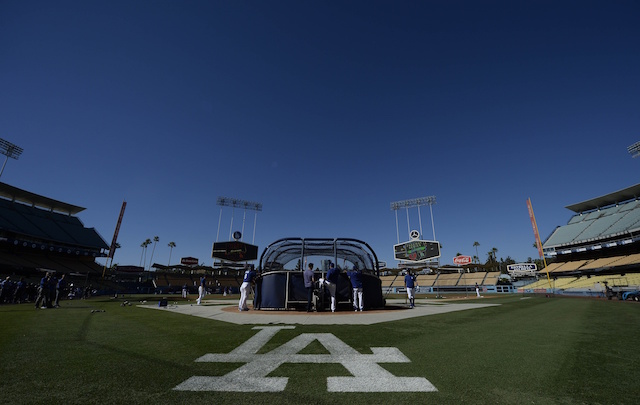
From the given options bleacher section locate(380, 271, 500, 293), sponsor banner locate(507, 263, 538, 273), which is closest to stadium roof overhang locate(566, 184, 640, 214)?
sponsor banner locate(507, 263, 538, 273)

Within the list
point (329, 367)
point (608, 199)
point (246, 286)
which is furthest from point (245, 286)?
point (608, 199)

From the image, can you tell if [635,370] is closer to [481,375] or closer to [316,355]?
[481,375]

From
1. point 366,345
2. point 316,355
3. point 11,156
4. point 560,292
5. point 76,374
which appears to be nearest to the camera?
point 76,374

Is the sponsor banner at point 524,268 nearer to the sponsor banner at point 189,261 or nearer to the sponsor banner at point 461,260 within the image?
the sponsor banner at point 461,260

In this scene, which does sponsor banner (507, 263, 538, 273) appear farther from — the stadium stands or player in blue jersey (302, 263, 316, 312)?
the stadium stands

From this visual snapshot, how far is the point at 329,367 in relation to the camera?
358 cm

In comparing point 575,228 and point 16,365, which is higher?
point 575,228

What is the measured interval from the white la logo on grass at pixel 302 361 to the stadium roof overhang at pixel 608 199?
72.7m

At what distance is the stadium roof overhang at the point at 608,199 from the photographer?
1973 inches

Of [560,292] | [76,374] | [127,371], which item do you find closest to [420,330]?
[127,371]

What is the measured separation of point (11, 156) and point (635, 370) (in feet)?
237

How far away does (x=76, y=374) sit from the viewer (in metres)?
3.21

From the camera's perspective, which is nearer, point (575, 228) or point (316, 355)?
point (316, 355)

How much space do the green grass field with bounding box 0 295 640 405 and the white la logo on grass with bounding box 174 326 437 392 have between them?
129 mm
